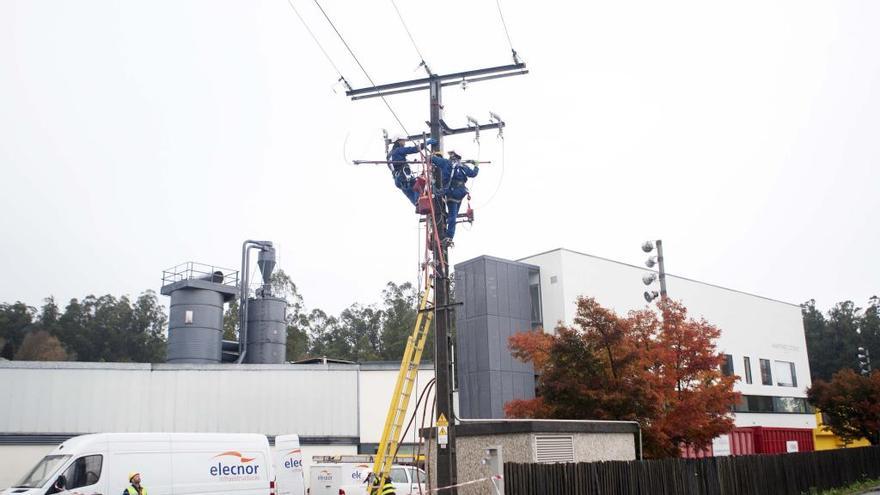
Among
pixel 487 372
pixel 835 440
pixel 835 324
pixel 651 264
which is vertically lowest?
pixel 835 440

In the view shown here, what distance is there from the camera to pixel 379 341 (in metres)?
100

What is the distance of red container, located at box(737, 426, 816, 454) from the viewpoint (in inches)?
1729

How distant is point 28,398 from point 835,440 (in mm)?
51501

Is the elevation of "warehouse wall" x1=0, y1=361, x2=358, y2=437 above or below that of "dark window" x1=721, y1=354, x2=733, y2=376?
below

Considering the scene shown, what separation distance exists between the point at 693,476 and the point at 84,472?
1422 cm

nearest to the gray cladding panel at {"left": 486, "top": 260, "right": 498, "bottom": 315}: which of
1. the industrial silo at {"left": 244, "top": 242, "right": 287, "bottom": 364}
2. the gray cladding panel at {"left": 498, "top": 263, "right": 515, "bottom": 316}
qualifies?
the gray cladding panel at {"left": 498, "top": 263, "right": 515, "bottom": 316}

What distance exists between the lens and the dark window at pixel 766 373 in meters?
47.7

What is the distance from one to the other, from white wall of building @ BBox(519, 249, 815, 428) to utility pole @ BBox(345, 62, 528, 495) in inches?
780

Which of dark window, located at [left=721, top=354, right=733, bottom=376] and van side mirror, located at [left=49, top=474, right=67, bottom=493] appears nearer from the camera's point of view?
van side mirror, located at [left=49, top=474, right=67, bottom=493]

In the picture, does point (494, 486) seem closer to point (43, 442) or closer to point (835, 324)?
point (43, 442)

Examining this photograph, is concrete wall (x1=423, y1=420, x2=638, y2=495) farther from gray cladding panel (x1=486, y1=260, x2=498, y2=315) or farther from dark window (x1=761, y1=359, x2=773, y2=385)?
dark window (x1=761, y1=359, x2=773, y2=385)

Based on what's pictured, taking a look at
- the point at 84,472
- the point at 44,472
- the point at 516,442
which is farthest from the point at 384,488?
the point at 44,472

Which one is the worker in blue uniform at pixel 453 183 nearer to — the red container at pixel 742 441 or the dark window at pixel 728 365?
the red container at pixel 742 441

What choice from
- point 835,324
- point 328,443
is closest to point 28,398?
point 328,443
